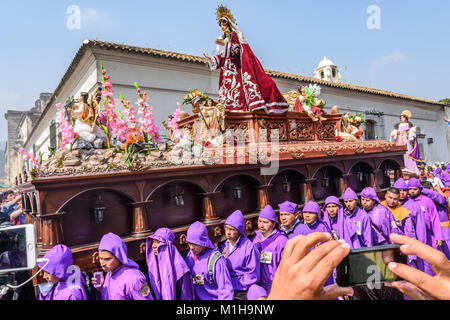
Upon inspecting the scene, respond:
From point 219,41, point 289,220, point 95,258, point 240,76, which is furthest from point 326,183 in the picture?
point 95,258

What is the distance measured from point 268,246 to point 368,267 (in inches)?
118

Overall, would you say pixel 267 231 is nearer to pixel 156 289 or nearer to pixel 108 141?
pixel 156 289

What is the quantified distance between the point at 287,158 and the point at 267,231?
1.93m

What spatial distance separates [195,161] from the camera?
4676 mm

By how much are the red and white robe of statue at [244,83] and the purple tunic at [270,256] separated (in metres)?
3.08

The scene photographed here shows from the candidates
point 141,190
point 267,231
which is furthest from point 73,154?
point 267,231

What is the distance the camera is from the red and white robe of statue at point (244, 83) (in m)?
6.27

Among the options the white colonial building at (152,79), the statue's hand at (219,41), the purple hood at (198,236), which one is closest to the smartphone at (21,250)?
the purple hood at (198,236)

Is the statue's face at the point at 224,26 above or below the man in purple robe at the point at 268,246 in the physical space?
above

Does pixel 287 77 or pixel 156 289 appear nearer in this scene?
pixel 156 289

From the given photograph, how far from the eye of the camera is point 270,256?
3.82 meters

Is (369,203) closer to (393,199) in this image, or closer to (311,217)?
(393,199)

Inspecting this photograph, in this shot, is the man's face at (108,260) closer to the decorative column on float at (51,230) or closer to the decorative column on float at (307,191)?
the decorative column on float at (51,230)

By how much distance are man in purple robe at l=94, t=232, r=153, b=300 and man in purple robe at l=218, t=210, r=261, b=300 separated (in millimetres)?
1115
